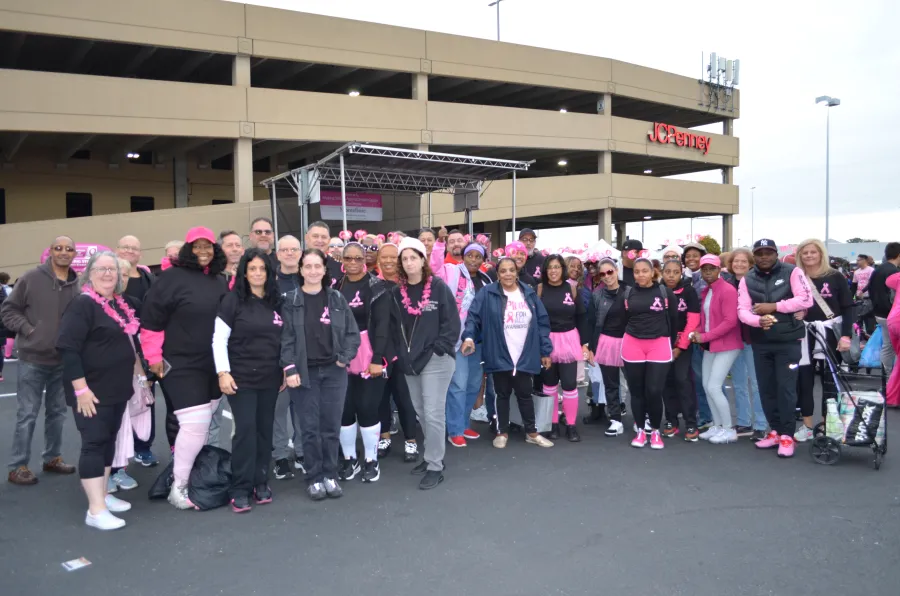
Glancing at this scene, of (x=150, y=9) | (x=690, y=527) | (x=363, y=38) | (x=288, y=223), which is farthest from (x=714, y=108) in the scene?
(x=690, y=527)

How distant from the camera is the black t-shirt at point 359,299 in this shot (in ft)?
18.2

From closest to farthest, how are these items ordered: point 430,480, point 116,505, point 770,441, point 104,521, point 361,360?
point 104,521 → point 116,505 → point 430,480 → point 361,360 → point 770,441

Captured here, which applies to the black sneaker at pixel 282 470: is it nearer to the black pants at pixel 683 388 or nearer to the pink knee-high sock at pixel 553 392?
the pink knee-high sock at pixel 553 392

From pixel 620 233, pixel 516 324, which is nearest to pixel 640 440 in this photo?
pixel 516 324

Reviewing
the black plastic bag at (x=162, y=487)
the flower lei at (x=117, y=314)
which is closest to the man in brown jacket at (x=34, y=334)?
the flower lei at (x=117, y=314)

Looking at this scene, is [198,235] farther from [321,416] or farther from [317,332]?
[321,416]

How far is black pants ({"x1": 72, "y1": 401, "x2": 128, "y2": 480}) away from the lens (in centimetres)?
445

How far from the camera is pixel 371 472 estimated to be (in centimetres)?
545

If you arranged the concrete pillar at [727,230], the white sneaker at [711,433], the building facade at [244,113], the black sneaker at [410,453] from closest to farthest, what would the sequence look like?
the black sneaker at [410,453], the white sneaker at [711,433], the building facade at [244,113], the concrete pillar at [727,230]

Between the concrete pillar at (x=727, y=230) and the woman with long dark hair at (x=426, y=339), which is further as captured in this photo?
the concrete pillar at (x=727, y=230)

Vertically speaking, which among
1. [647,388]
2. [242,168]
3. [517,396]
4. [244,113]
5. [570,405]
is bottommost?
[570,405]

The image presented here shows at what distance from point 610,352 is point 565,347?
61cm

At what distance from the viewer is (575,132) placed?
26812 mm

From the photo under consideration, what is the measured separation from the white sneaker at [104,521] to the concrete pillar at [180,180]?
2137 cm
